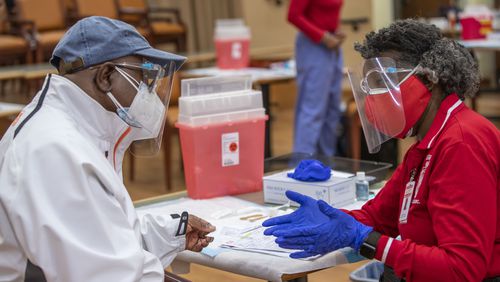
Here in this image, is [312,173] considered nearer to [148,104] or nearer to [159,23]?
[148,104]

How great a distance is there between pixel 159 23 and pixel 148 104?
5903 millimetres

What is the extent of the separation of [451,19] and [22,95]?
145 inches

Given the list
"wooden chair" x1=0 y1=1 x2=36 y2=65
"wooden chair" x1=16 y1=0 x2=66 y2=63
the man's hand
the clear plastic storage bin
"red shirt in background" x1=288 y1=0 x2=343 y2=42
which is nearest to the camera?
the man's hand

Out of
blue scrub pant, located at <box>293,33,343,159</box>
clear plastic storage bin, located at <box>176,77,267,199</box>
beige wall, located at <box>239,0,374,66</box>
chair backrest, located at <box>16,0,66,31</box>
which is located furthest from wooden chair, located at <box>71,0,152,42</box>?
clear plastic storage bin, located at <box>176,77,267,199</box>

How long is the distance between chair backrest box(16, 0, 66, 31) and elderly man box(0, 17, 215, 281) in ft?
17.6

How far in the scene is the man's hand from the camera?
1.87m

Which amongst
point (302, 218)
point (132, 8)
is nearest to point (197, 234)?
point (302, 218)

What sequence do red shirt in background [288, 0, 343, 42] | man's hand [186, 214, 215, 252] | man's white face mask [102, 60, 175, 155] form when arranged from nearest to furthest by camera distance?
man's white face mask [102, 60, 175, 155] < man's hand [186, 214, 215, 252] < red shirt in background [288, 0, 343, 42]

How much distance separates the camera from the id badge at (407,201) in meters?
1.75

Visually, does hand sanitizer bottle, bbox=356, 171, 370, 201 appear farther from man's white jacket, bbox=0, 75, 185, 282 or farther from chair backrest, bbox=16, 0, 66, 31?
chair backrest, bbox=16, 0, 66, 31

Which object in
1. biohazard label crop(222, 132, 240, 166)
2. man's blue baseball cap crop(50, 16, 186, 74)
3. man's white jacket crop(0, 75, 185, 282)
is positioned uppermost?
man's blue baseball cap crop(50, 16, 186, 74)

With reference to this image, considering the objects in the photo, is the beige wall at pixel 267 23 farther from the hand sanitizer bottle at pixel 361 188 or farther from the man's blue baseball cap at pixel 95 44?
the man's blue baseball cap at pixel 95 44

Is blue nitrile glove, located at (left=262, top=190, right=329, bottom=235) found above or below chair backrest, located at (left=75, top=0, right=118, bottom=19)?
below

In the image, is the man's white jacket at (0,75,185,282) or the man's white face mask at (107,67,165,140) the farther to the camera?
the man's white face mask at (107,67,165,140)
